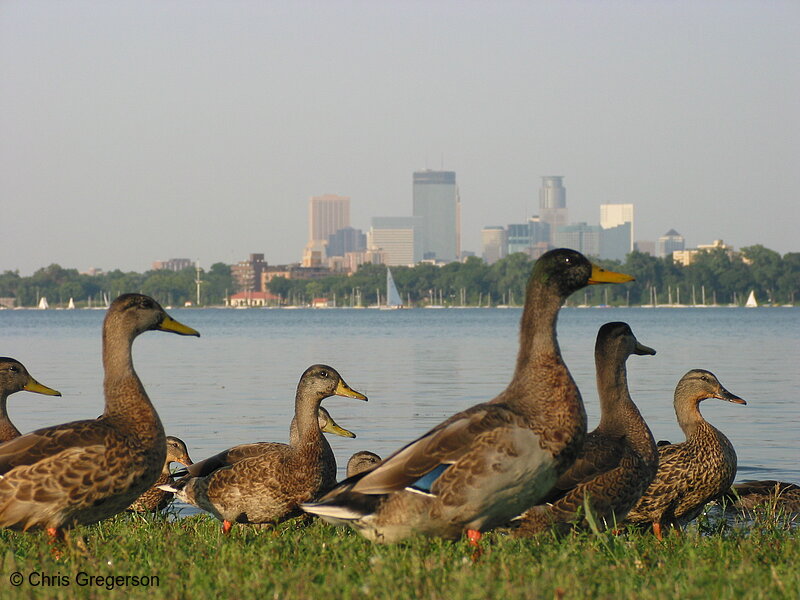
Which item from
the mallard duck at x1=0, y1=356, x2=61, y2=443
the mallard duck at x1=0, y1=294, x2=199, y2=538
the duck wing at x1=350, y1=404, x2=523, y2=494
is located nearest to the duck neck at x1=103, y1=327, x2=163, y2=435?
the mallard duck at x1=0, y1=294, x2=199, y2=538

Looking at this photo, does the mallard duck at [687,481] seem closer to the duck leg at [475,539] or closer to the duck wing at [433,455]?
the duck leg at [475,539]

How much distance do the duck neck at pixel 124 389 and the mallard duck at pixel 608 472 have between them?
8.02 feet

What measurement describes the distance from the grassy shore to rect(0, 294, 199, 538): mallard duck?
0.72 ft

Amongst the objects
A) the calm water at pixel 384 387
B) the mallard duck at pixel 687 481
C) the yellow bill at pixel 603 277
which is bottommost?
the calm water at pixel 384 387

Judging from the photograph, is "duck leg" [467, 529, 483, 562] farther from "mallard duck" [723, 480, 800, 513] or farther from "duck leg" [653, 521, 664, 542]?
"mallard duck" [723, 480, 800, 513]

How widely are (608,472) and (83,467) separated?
3.29 meters

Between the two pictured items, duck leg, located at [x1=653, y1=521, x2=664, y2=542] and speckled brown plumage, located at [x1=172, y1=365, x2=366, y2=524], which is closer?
speckled brown plumage, located at [x1=172, y1=365, x2=366, y2=524]

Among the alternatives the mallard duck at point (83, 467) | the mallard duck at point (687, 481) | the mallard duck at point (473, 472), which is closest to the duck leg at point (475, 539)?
the mallard duck at point (473, 472)

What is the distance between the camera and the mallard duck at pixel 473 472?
6.16 meters

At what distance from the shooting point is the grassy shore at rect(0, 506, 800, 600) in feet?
18.0

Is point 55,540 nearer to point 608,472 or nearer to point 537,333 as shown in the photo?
point 537,333

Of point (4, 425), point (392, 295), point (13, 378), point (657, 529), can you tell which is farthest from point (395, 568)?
point (392, 295)

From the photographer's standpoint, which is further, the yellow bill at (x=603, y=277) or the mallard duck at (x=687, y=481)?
the mallard duck at (x=687, y=481)

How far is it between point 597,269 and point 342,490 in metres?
2.00
